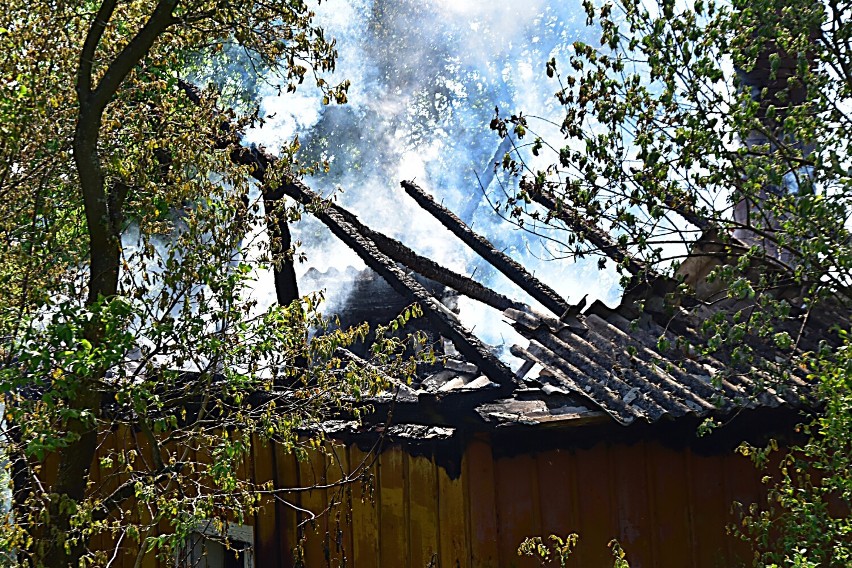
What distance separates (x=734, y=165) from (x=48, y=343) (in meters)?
3.83

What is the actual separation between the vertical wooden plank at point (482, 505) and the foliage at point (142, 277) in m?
0.76

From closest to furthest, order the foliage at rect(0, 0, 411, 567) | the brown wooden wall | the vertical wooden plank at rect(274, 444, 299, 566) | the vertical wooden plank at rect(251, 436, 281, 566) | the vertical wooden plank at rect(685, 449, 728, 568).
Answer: the foliage at rect(0, 0, 411, 567) → the brown wooden wall → the vertical wooden plank at rect(685, 449, 728, 568) → the vertical wooden plank at rect(274, 444, 299, 566) → the vertical wooden plank at rect(251, 436, 281, 566)

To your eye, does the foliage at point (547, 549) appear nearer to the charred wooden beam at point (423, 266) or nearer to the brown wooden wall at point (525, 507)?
the brown wooden wall at point (525, 507)

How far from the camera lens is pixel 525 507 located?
5750 mm

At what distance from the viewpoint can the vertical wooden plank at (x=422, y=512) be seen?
227 inches

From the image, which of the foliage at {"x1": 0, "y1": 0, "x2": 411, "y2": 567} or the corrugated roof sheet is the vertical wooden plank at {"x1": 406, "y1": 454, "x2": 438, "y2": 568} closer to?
the foliage at {"x1": 0, "y1": 0, "x2": 411, "y2": 567}

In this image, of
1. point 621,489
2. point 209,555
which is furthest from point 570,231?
point 209,555

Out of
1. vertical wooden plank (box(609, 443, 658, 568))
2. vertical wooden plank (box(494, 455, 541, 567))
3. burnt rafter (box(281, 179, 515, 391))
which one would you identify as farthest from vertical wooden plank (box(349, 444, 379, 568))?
vertical wooden plank (box(609, 443, 658, 568))

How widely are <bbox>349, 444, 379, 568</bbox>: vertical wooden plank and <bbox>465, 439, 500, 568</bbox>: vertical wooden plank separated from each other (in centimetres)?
86

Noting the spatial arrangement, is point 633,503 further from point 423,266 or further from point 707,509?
point 423,266

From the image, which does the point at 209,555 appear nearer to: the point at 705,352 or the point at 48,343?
the point at 48,343

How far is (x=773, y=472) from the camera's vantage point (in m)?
6.71

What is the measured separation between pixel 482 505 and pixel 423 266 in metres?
3.04

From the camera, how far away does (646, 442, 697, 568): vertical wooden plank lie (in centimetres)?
629
